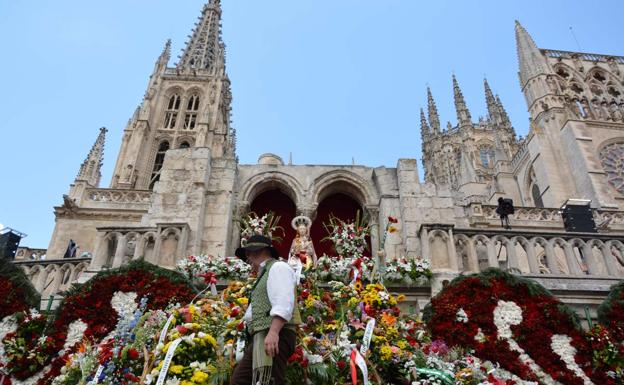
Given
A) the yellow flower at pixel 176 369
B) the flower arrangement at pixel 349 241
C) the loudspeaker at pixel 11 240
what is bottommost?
the yellow flower at pixel 176 369

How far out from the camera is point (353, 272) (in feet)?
20.2

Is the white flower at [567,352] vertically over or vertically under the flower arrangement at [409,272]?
under

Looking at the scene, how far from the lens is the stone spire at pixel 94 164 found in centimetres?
2404

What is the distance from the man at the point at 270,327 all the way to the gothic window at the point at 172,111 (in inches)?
1683

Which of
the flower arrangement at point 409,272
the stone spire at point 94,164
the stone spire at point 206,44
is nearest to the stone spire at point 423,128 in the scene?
the stone spire at point 206,44

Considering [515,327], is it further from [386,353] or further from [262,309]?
[262,309]

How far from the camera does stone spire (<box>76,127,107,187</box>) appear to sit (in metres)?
24.0

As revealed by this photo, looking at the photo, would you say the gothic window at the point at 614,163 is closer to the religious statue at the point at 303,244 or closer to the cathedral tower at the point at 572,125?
the cathedral tower at the point at 572,125

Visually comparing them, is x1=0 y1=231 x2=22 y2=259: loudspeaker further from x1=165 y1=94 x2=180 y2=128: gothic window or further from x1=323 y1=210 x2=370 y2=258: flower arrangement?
x1=165 y1=94 x2=180 y2=128: gothic window

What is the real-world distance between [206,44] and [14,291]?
51.7 metres

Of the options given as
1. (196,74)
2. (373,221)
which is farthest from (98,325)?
(196,74)

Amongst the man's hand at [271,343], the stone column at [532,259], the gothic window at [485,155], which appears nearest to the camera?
the man's hand at [271,343]

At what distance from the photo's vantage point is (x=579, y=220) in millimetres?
9016

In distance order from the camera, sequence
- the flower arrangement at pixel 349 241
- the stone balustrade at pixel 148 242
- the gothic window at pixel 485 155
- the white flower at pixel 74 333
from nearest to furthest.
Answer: the white flower at pixel 74 333
the stone balustrade at pixel 148 242
the flower arrangement at pixel 349 241
the gothic window at pixel 485 155
